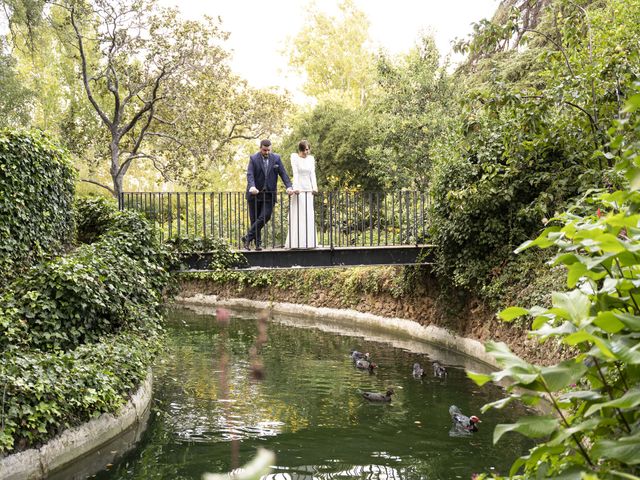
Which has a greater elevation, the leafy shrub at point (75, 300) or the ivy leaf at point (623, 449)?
the ivy leaf at point (623, 449)

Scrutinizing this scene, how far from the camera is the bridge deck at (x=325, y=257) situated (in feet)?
47.9

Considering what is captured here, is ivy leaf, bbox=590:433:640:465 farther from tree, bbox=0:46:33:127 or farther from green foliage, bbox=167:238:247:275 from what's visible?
tree, bbox=0:46:33:127

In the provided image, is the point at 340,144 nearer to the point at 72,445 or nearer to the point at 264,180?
the point at 264,180

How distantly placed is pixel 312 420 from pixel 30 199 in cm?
527

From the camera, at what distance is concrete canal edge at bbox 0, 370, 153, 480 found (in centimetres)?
707

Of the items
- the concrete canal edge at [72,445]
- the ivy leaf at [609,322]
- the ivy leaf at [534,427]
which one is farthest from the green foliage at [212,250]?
the ivy leaf at [609,322]

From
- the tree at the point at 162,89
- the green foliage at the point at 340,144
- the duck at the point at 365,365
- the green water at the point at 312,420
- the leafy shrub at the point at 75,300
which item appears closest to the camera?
the green water at the point at 312,420

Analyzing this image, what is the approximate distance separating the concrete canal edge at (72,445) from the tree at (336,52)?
38843mm

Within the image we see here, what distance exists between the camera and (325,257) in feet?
50.5

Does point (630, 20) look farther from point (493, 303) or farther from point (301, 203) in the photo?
point (301, 203)

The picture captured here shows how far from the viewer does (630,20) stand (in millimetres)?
13633

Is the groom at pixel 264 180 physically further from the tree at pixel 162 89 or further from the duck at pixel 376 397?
the tree at pixel 162 89

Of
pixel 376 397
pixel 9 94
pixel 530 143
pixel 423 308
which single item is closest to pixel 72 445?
pixel 376 397

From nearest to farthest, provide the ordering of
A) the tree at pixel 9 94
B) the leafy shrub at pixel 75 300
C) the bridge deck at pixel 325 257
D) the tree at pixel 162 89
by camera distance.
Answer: the leafy shrub at pixel 75 300, the bridge deck at pixel 325 257, the tree at pixel 9 94, the tree at pixel 162 89
